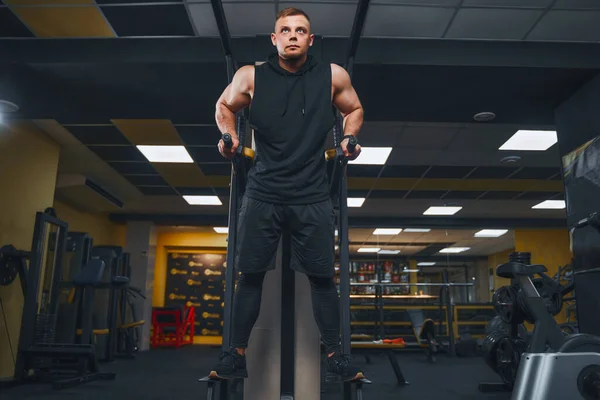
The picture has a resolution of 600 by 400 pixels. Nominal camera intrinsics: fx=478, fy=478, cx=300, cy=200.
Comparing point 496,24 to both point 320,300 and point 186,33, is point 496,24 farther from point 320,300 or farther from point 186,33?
point 320,300

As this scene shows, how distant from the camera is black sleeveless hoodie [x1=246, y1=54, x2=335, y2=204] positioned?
1476 millimetres

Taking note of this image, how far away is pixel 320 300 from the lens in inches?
59.7

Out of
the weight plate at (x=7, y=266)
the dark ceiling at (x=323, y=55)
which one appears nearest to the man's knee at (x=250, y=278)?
the dark ceiling at (x=323, y=55)

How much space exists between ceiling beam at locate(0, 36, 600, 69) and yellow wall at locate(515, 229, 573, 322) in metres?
7.14

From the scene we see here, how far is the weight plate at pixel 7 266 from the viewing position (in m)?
4.36

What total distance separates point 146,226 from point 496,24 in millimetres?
7713

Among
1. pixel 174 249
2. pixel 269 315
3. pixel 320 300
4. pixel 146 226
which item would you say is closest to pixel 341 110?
pixel 320 300

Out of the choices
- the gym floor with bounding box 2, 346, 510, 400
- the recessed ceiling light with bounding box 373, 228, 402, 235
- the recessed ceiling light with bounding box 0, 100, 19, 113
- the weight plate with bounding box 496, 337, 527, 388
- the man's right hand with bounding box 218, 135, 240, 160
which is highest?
the recessed ceiling light with bounding box 0, 100, 19, 113

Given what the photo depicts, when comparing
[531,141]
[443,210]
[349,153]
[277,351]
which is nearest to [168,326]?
[443,210]

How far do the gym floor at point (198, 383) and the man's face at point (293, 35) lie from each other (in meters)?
2.89

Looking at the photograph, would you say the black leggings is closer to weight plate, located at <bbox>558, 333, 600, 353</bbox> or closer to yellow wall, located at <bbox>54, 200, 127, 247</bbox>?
weight plate, located at <bbox>558, 333, 600, 353</bbox>

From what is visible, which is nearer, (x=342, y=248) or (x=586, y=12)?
(x=342, y=248)

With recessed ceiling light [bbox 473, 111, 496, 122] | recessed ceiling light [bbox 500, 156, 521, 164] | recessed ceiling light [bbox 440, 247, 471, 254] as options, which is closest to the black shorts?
recessed ceiling light [bbox 473, 111, 496, 122]

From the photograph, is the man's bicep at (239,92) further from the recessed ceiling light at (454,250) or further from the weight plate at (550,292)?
the recessed ceiling light at (454,250)
